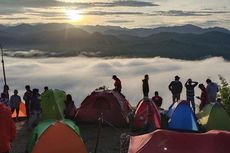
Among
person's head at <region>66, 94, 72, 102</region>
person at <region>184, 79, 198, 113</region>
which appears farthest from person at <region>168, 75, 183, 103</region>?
person's head at <region>66, 94, 72, 102</region>

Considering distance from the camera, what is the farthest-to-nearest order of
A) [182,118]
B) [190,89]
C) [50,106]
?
[190,89]
[50,106]
[182,118]

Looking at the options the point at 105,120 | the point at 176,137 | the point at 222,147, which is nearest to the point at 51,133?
the point at 176,137

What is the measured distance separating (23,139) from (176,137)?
7.76 meters

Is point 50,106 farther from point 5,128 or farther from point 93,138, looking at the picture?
point 5,128

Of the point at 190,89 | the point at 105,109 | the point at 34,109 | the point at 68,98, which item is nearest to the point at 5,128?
the point at 34,109

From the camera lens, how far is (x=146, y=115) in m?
17.5

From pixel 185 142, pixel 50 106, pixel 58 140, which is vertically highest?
pixel 185 142

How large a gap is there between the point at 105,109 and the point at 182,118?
3.58 meters

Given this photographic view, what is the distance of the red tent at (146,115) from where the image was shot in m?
17.3

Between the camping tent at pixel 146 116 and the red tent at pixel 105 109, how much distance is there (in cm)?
99

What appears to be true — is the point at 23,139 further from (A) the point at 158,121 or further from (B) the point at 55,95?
(A) the point at 158,121

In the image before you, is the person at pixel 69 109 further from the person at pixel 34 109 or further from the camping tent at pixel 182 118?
the camping tent at pixel 182 118

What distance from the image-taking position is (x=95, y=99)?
19.3m

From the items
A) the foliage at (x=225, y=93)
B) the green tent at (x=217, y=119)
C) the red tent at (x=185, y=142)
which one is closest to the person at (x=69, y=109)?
the green tent at (x=217, y=119)
